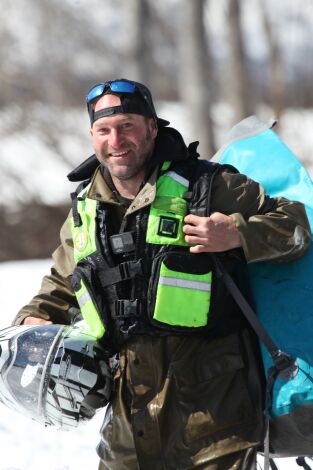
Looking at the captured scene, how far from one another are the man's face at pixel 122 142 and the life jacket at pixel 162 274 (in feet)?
0.34

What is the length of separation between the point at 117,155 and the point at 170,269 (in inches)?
17.9

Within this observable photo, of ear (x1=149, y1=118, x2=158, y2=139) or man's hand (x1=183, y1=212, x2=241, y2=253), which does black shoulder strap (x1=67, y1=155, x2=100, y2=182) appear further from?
man's hand (x1=183, y1=212, x2=241, y2=253)

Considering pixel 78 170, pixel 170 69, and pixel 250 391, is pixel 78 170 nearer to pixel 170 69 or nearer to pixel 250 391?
pixel 250 391

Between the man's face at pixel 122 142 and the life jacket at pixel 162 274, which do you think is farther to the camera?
the man's face at pixel 122 142

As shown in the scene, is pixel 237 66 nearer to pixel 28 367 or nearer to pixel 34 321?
pixel 34 321

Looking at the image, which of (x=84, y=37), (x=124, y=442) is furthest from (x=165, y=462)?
(x=84, y=37)

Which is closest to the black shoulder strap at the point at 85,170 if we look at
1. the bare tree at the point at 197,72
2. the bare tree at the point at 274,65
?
the bare tree at the point at 197,72

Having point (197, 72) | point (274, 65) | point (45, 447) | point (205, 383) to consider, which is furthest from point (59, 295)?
point (274, 65)

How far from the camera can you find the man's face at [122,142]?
10.6 ft

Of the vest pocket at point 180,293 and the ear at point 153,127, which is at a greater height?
the ear at point 153,127

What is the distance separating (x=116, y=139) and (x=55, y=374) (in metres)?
0.85

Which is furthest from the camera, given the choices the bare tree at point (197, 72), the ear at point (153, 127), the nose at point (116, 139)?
the bare tree at point (197, 72)

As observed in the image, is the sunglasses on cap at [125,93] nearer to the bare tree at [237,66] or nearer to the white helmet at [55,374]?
the white helmet at [55,374]

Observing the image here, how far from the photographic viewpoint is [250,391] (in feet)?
10.6
